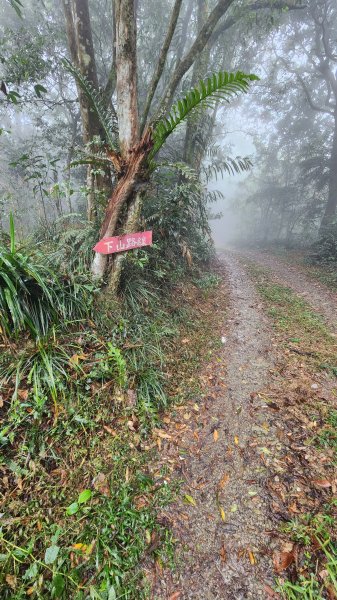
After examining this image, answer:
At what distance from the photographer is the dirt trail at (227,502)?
172cm

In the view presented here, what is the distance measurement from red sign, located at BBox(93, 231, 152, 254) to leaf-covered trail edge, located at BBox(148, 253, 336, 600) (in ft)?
6.41

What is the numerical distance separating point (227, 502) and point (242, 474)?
271mm

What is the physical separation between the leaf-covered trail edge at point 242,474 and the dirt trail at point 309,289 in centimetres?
231

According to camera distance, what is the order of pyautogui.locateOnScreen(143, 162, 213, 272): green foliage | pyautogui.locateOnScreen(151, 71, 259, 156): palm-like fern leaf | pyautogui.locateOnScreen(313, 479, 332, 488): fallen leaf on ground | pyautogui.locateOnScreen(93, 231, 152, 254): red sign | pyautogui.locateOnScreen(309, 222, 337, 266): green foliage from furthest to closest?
1. pyautogui.locateOnScreen(309, 222, 337, 266): green foliage
2. pyautogui.locateOnScreen(143, 162, 213, 272): green foliage
3. pyautogui.locateOnScreen(93, 231, 152, 254): red sign
4. pyautogui.locateOnScreen(151, 71, 259, 156): palm-like fern leaf
5. pyautogui.locateOnScreen(313, 479, 332, 488): fallen leaf on ground

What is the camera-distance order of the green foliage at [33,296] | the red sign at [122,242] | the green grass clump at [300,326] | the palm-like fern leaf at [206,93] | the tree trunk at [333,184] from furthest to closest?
the tree trunk at [333,184] → the green grass clump at [300,326] → the red sign at [122,242] → the palm-like fern leaf at [206,93] → the green foliage at [33,296]

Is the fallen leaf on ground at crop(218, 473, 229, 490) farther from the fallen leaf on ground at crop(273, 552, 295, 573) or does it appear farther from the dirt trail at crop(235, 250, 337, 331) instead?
the dirt trail at crop(235, 250, 337, 331)

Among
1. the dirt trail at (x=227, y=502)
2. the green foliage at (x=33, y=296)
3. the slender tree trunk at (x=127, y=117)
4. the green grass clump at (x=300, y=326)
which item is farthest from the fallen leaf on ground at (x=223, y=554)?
the slender tree trunk at (x=127, y=117)

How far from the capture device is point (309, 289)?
697cm

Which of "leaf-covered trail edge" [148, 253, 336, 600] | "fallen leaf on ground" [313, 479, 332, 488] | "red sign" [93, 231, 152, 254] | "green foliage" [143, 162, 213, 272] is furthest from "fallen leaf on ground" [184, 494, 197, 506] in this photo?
"green foliage" [143, 162, 213, 272]

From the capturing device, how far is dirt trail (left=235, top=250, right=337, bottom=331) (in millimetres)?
5402

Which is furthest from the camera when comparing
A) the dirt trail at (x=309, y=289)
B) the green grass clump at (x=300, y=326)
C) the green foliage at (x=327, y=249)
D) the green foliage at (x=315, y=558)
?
the green foliage at (x=327, y=249)

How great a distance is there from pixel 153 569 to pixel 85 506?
2.07 ft

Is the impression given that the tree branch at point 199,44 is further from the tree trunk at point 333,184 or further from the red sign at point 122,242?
the tree trunk at point 333,184

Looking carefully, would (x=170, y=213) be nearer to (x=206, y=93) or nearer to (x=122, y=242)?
(x=122, y=242)
